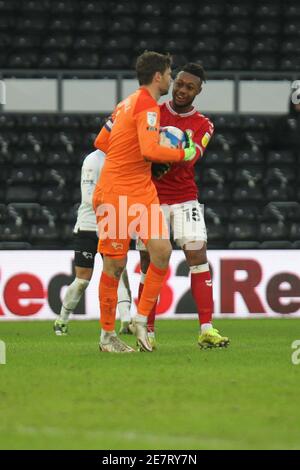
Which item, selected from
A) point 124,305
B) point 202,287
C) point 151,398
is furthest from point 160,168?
point 151,398

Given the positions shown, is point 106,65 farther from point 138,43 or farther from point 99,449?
point 99,449

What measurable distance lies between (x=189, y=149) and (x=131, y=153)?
44 centimetres

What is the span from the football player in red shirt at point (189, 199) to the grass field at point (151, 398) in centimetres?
36

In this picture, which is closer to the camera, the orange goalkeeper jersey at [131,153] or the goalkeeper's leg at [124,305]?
the orange goalkeeper jersey at [131,153]

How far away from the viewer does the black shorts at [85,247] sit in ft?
37.7

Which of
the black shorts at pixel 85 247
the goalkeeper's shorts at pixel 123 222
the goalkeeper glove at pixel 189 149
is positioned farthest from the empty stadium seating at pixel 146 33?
the goalkeeper's shorts at pixel 123 222

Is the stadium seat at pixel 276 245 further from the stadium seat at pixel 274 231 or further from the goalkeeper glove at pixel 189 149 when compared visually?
the goalkeeper glove at pixel 189 149

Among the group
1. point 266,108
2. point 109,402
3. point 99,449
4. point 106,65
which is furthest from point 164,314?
point 99,449

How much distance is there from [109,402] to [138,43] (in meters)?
14.7

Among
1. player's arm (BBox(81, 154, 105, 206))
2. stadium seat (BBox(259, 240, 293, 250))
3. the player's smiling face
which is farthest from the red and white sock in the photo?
stadium seat (BBox(259, 240, 293, 250))

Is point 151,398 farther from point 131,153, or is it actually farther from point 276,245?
point 276,245

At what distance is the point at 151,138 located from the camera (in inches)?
326

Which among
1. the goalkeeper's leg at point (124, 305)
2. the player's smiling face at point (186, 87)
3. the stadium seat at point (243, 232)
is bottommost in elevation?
the goalkeeper's leg at point (124, 305)
